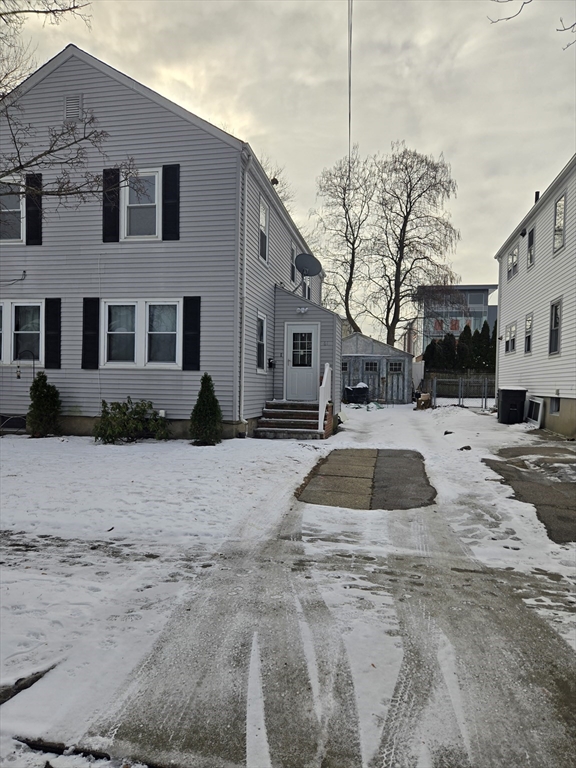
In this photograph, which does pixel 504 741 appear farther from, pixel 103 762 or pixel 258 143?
pixel 258 143

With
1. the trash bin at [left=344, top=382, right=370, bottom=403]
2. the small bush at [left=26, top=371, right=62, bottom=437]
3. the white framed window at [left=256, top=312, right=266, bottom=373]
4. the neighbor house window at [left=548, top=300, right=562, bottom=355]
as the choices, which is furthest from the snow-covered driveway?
the trash bin at [left=344, top=382, right=370, bottom=403]

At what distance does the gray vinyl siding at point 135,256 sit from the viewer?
10445 millimetres

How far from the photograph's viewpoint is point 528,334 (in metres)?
16.0

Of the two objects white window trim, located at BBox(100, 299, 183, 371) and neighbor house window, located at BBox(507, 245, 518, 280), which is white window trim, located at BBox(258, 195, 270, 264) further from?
neighbor house window, located at BBox(507, 245, 518, 280)

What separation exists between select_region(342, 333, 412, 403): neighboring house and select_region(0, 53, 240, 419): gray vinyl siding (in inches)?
609

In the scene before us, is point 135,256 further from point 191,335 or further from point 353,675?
point 353,675

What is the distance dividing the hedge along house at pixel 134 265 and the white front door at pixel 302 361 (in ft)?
6.38

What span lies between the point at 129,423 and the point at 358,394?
14893mm

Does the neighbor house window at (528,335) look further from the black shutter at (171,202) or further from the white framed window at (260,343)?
the black shutter at (171,202)

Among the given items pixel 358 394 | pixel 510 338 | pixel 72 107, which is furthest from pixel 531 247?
pixel 72 107

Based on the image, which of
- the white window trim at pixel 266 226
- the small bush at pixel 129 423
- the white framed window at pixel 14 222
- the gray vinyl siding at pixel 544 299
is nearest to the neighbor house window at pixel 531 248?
the gray vinyl siding at pixel 544 299

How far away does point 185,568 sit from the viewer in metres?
3.97

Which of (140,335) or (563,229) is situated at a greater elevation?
Result: (563,229)

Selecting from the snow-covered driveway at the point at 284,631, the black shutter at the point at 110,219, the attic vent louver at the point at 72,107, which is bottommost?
the snow-covered driveway at the point at 284,631
